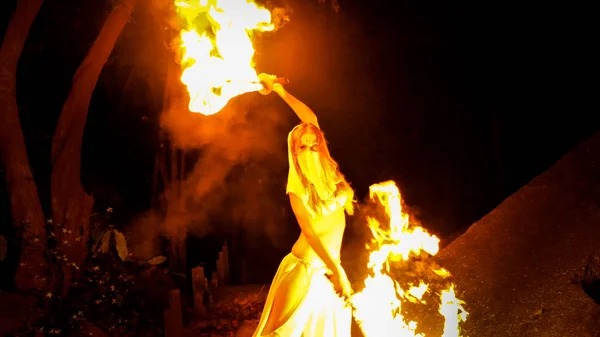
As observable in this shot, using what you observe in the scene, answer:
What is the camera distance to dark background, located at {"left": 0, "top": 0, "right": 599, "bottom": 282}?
9.68 m

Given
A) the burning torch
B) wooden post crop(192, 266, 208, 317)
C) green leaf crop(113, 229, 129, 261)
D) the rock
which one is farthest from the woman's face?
wooden post crop(192, 266, 208, 317)

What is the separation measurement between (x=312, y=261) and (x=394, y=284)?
85cm

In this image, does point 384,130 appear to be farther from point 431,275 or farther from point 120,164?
point 431,275

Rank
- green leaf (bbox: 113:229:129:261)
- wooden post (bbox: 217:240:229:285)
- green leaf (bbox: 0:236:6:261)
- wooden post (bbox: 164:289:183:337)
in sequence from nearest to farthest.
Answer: green leaf (bbox: 0:236:6:261)
wooden post (bbox: 164:289:183:337)
green leaf (bbox: 113:229:129:261)
wooden post (bbox: 217:240:229:285)

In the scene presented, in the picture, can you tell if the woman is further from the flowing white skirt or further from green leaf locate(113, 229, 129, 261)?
green leaf locate(113, 229, 129, 261)

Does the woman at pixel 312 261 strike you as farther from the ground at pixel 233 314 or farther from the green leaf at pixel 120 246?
the ground at pixel 233 314

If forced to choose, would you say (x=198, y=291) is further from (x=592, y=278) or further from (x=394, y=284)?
(x=592, y=278)

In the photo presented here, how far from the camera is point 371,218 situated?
479 cm

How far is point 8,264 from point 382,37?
8.30 m

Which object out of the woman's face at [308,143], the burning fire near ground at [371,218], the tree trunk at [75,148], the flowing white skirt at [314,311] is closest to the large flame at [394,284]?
the burning fire near ground at [371,218]

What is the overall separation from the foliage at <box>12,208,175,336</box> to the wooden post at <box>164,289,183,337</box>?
66 cm

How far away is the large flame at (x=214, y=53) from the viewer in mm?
4887

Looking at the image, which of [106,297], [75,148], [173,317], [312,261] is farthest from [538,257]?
[75,148]

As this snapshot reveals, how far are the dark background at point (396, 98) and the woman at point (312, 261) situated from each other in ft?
17.0
